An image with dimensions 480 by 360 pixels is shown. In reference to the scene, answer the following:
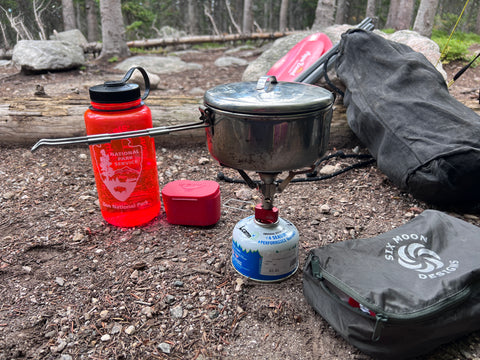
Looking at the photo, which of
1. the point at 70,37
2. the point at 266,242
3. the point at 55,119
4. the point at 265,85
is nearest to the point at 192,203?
the point at 266,242

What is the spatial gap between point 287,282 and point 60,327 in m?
1.07

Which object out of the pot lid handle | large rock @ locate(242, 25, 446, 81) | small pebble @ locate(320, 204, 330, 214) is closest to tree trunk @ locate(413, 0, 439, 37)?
large rock @ locate(242, 25, 446, 81)

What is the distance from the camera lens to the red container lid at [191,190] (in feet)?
7.32

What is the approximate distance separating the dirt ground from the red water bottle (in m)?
0.13

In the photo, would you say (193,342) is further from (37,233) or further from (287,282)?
(37,233)

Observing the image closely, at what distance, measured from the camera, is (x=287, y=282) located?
1839 millimetres

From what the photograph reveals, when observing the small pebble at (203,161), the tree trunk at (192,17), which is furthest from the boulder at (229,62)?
the tree trunk at (192,17)

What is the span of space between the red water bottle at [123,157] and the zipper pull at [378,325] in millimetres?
1527

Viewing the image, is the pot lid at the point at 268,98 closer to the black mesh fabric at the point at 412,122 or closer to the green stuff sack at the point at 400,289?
the green stuff sack at the point at 400,289

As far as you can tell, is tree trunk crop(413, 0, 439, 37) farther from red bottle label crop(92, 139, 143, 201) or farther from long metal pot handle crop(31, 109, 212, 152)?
long metal pot handle crop(31, 109, 212, 152)

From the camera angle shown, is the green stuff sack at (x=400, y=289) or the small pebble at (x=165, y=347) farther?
the small pebble at (x=165, y=347)

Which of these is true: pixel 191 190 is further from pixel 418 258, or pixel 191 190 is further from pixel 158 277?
pixel 418 258

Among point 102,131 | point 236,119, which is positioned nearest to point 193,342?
point 236,119

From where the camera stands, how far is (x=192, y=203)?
2238mm
